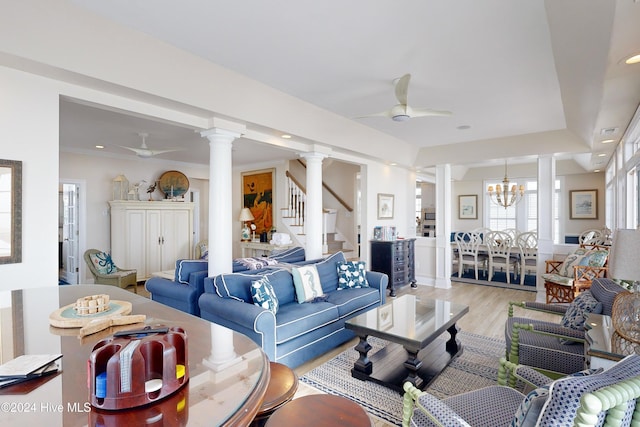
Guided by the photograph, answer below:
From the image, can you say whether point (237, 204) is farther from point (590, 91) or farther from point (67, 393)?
point (67, 393)

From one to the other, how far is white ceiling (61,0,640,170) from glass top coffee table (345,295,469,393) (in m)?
2.33

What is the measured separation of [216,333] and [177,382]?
1.54 ft

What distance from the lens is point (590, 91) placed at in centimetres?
289

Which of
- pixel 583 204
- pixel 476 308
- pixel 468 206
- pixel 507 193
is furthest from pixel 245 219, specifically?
pixel 583 204

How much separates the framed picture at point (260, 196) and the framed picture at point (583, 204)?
7744mm

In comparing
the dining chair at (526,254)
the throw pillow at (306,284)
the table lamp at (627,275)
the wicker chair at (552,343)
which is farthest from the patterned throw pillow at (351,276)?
the dining chair at (526,254)

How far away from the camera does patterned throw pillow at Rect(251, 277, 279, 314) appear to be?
297 centimetres

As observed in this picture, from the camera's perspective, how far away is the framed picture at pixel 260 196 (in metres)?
7.62

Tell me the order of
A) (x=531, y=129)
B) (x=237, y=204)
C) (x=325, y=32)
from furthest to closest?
(x=237, y=204) → (x=531, y=129) → (x=325, y=32)

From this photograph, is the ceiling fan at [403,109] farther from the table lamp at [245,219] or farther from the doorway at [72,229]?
the doorway at [72,229]

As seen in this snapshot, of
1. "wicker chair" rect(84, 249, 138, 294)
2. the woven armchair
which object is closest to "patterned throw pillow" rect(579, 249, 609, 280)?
the woven armchair

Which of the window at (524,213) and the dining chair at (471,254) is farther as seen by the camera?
the window at (524,213)

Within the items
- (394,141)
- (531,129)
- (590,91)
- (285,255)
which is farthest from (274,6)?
(531,129)

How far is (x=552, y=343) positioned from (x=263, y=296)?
91.7 inches
